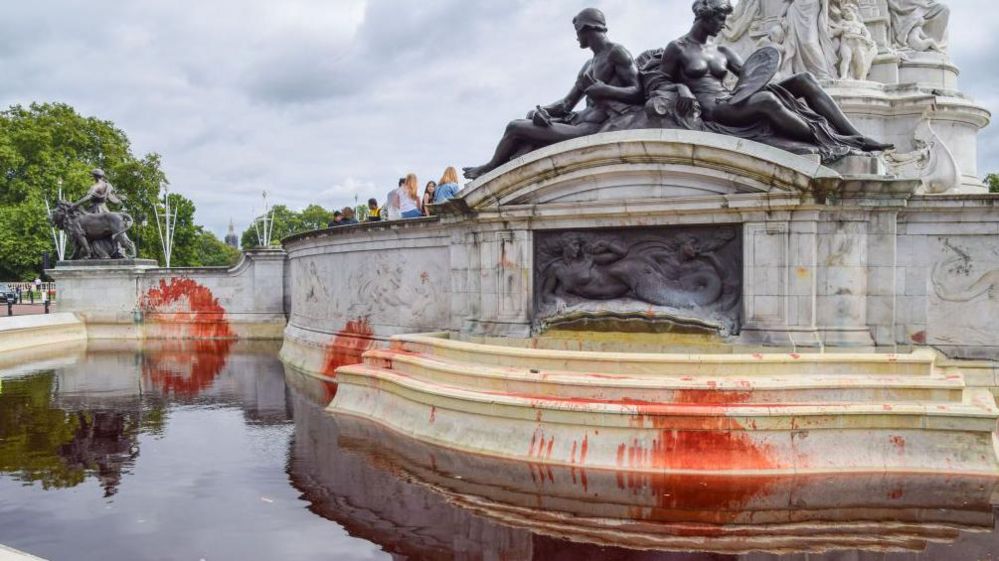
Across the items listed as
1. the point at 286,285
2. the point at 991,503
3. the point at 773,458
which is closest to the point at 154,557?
the point at 773,458

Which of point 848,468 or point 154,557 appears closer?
point 154,557

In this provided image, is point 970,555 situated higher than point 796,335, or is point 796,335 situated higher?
point 796,335

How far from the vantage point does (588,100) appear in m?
9.89

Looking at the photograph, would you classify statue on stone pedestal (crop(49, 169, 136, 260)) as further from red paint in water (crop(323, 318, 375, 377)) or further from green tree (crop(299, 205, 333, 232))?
green tree (crop(299, 205, 333, 232))

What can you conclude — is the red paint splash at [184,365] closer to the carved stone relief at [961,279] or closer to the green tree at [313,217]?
the carved stone relief at [961,279]

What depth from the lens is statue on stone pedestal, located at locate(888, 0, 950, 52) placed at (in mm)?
14688

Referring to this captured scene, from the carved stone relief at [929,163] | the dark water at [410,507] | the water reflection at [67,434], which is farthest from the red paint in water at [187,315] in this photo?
the carved stone relief at [929,163]

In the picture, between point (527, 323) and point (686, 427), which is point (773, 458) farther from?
point (527, 323)

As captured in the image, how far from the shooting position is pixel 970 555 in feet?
16.4

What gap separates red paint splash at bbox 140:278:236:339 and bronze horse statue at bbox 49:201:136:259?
2.08m

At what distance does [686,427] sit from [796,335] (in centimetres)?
228

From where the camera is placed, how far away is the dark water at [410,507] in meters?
5.27

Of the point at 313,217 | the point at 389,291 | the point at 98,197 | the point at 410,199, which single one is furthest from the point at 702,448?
the point at 313,217

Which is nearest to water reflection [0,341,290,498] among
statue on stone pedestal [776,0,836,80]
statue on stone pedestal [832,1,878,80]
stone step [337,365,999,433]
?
stone step [337,365,999,433]
